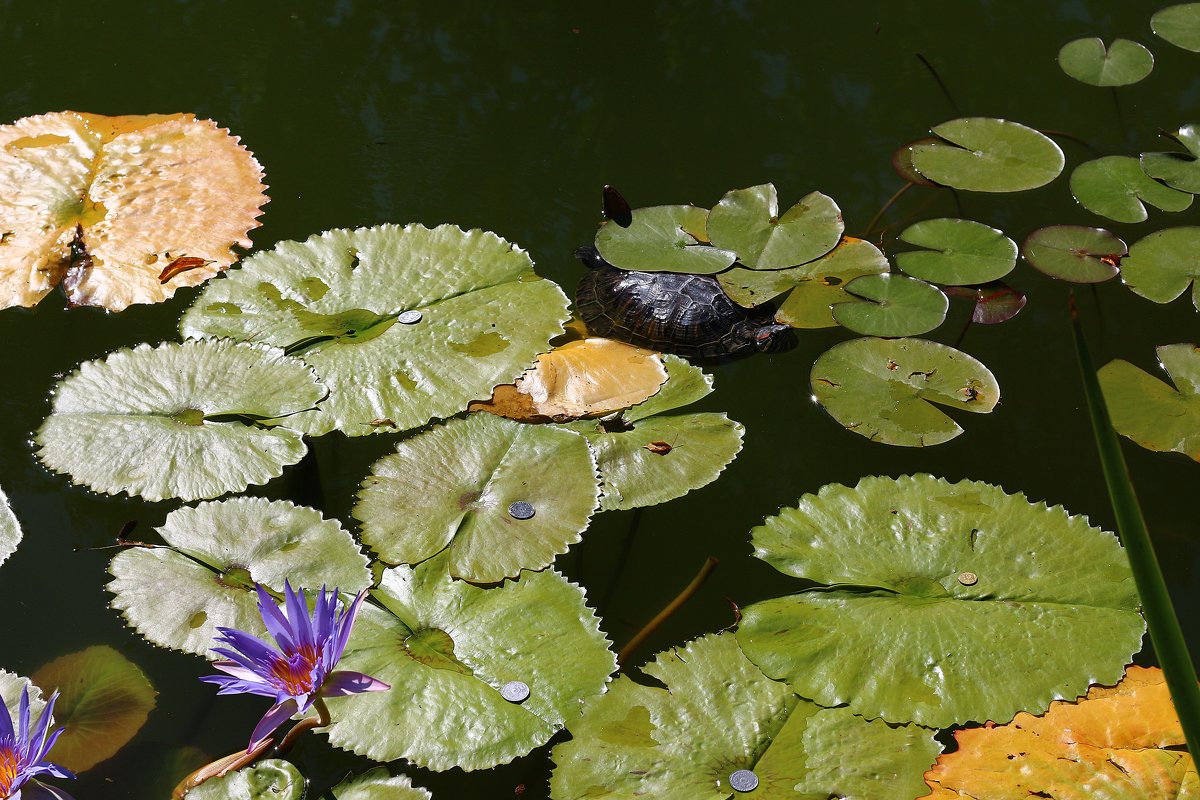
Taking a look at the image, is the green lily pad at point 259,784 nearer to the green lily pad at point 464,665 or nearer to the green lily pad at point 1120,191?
the green lily pad at point 464,665

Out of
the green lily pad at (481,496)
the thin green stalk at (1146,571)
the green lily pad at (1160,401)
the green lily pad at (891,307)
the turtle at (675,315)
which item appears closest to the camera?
the thin green stalk at (1146,571)

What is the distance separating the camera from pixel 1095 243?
2928mm

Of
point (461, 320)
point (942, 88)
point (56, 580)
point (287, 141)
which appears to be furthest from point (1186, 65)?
point (56, 580)

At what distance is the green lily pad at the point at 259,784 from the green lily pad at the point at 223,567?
0.27 m

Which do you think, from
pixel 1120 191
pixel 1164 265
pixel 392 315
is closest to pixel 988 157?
pixel 1120 191

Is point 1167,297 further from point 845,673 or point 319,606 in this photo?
point 319,606

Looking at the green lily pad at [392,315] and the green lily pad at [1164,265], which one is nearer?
the green lily pad at [392,315]

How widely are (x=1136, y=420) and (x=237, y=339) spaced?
2.25 metres

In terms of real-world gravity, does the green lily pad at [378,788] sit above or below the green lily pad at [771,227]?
below

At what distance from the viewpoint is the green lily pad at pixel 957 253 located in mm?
2832

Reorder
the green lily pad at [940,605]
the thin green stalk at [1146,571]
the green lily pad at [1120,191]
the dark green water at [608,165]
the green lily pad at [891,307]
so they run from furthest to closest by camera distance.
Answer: the green lily pad at [1120,191] < the green lily pad at [891,307] < the dark green water at [608,165] < the green lily pad at [940,605] < the thin green stalk at [1146,571]

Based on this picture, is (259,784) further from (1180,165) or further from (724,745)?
(1180,165)

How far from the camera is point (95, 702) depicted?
1918 mm

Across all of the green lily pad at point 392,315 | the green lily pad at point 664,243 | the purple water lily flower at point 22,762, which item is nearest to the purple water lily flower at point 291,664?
the purple water lily flower at point 22,762
